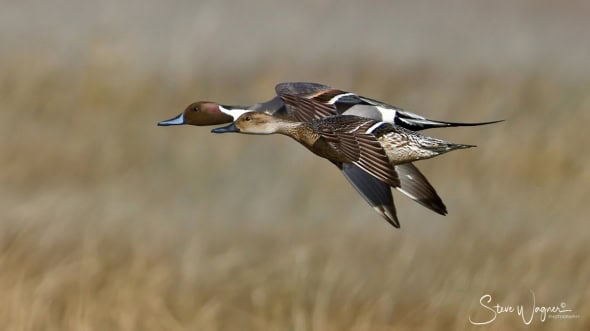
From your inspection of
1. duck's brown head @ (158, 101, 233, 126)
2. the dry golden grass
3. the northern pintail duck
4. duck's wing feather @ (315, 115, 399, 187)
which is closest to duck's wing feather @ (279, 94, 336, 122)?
the northern pintail duck

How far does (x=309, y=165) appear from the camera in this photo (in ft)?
22.9

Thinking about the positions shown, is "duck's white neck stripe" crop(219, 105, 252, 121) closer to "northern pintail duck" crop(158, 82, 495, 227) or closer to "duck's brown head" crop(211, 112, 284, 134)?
"northern pintail duck" crop(158, 82, 495, 227)

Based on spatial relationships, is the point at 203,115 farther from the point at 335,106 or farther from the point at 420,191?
the point at 420,191

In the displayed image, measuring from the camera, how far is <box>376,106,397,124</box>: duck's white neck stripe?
509 cm

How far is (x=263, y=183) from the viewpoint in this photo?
6852 mm

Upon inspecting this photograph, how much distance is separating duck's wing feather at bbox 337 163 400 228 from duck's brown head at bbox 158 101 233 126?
3.04 feet

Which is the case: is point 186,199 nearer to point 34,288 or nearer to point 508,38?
point 34,288

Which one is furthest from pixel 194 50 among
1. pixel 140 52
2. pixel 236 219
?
pixel 236 219

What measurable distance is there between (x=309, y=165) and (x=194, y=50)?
146cm

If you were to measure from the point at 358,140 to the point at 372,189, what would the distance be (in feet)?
0.87

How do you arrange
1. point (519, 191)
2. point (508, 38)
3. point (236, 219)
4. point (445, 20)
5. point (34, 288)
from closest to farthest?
point (34, 288)
point (236, 219)
point (519, 191)
point (508, 38)
point (445, 20)
